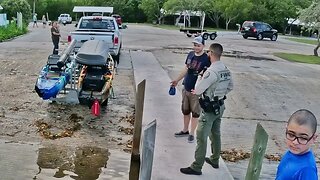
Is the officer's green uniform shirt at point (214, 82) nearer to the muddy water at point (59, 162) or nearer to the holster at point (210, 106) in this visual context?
the holster at point (210, 106)

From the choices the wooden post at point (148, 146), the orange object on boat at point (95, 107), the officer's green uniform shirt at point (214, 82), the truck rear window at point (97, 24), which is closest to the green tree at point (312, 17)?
the truck rear window at point (97, 24)

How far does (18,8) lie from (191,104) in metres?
40.3

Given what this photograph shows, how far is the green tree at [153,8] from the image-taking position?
73.2 meters

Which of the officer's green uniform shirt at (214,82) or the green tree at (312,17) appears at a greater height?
the green tree at (312,17)

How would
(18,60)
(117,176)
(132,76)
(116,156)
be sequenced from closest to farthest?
(117,176) → (116,156) → (132,76) → (18,60)

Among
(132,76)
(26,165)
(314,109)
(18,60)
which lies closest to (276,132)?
(314,109)

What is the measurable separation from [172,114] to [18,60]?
10.7 meters

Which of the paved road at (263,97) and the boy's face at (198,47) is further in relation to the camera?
the paved road at (263,97)

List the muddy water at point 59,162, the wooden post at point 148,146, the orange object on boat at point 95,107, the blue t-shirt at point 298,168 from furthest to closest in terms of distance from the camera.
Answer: the orange object on boat at point 95,107 → the muddy water at point 59,162 → the wooden post at point 148,146 → the blue t-shirt at point 298,168

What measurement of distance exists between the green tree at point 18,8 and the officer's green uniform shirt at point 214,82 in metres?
39.3

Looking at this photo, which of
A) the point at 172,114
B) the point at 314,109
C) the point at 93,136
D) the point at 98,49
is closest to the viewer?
the point at 93,136

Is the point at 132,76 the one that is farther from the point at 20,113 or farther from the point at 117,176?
the point at 117,176

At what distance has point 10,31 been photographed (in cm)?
3272

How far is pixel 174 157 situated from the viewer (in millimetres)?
6969
